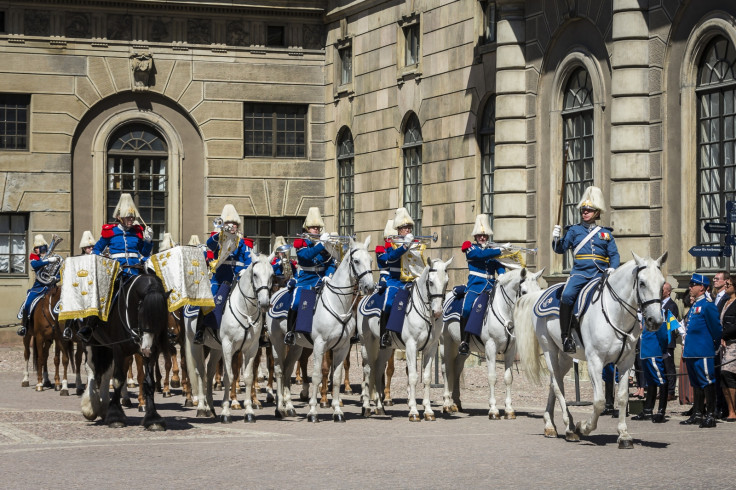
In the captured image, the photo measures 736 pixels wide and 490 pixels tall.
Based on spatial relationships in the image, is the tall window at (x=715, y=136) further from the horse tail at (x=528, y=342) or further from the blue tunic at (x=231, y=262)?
the blue tunic at (x=231, y=262)

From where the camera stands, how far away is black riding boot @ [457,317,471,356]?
67.8 feet

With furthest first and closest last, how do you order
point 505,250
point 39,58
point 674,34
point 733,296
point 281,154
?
point 281,154
point 39,58
point 674,34
point 505,250
point 733,296

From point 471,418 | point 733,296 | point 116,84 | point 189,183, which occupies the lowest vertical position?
point 471,418

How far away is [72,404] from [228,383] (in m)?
4.08

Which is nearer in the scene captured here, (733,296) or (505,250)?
(733,296)

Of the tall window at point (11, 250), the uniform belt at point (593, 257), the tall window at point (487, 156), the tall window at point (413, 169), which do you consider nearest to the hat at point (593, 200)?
the uniform belt at point (593, 257)

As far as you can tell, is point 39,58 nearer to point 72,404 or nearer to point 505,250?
point 72,404

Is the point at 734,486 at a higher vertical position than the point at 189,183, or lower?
lower

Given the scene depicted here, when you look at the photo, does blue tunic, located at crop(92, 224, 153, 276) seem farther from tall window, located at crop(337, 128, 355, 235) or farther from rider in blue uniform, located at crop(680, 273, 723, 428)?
tall window, located at crop(337, 128, 355, 235)

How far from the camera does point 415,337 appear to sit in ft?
65.2

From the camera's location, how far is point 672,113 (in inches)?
1049

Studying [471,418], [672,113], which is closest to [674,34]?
[672,113]

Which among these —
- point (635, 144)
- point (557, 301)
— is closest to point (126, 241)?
point (557, 301)

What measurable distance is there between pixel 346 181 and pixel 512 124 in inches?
451
